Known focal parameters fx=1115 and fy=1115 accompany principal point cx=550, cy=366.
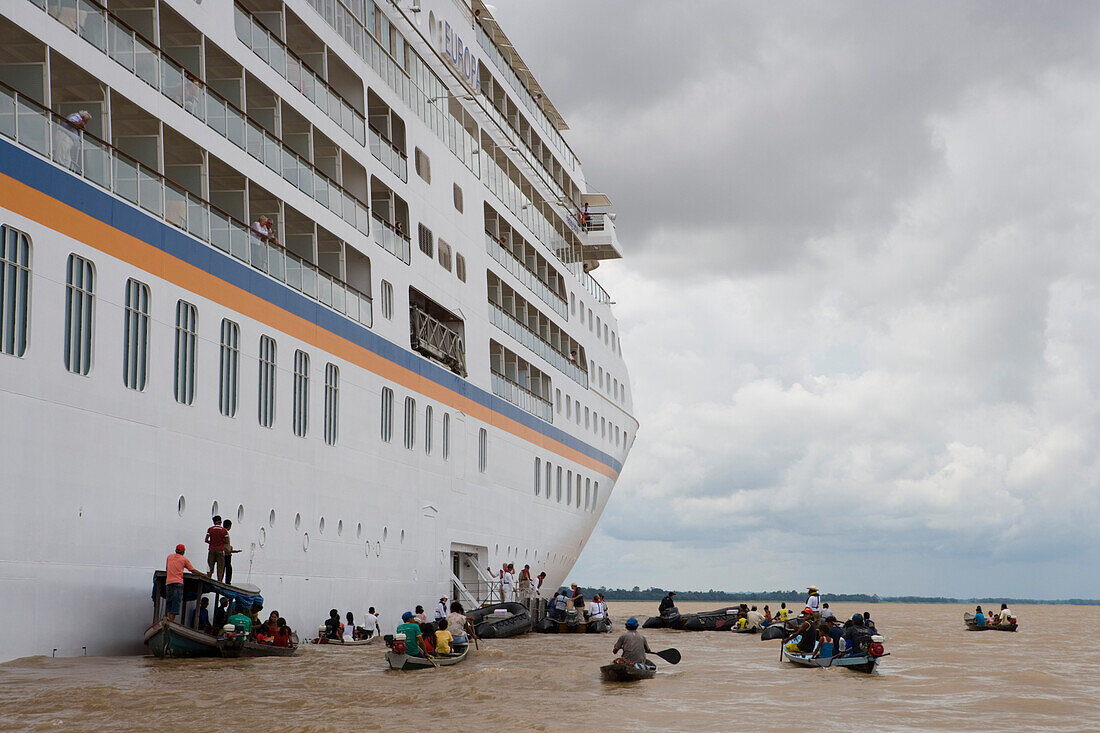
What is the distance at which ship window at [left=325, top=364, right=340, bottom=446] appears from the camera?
24.7 metres

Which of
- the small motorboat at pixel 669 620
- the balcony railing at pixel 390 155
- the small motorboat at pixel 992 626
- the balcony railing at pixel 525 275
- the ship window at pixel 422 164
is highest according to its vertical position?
the ship window at pixel 422 164

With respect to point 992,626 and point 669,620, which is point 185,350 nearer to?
point 669,620

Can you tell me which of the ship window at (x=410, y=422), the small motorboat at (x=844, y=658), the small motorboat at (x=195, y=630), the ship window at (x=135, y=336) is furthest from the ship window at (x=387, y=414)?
the small motorboat at (x=844, y=658)

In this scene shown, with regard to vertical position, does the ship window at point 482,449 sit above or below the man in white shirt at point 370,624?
above

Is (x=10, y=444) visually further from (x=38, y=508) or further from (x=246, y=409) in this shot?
(x=246, y=409)

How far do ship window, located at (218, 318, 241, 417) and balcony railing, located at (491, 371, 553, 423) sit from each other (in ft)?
49.6

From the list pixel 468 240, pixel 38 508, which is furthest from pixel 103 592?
pixel 468 240

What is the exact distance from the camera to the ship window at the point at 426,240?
102 ft

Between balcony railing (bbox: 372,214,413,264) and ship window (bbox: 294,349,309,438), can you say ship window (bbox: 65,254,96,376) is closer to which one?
ship window (bbox: 294,349,309,438)

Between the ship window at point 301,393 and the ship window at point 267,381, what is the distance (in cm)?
100

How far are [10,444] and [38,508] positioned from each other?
1.03 meters

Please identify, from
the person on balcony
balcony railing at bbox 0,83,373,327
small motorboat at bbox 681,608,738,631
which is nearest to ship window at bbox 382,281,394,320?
balcony railing at bbox 0,83,373,327

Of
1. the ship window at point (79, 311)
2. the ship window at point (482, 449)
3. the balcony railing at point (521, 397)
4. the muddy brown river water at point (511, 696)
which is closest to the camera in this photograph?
the muddy brown river water at point (511, 696)

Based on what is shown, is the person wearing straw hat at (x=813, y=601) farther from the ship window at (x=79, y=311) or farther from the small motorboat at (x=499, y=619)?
the ship window at (x=79, y=311)
